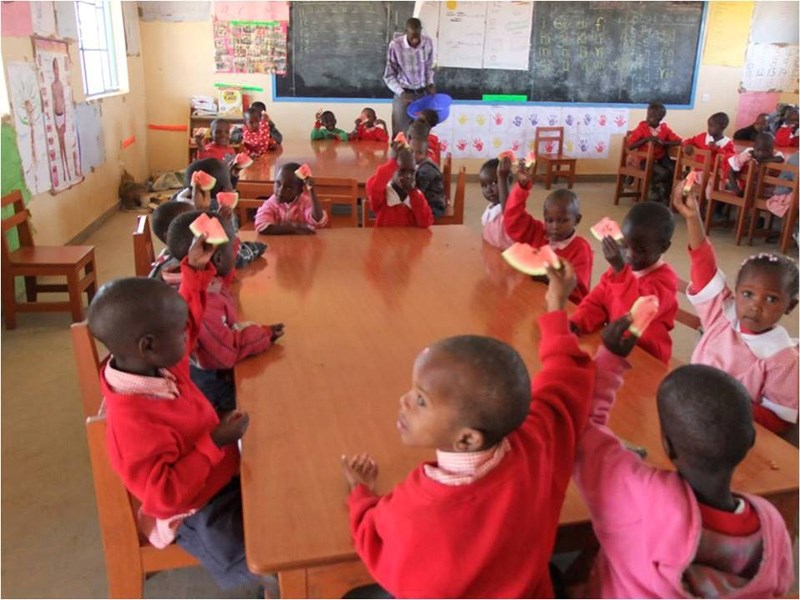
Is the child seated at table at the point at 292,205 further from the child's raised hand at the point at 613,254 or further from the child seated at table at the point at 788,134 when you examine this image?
the child seated at table at the point at 788,134

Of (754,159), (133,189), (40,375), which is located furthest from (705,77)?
(40,375)

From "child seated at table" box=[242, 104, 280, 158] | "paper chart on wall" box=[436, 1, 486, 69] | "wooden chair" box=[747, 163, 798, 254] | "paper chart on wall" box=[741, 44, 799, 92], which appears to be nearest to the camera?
"child seated at table" box=[242, 104, 280, 158]

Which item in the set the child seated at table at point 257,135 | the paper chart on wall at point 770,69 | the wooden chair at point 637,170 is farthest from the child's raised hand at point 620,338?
the paper chart on wall at point 770,69

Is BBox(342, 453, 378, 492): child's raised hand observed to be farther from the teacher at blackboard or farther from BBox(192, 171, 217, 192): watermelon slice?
the teacher at blackboard

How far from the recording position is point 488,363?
972 millimetres

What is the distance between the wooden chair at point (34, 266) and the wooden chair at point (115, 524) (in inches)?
86.4

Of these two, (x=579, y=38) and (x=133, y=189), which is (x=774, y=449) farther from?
(x=579, y=38)

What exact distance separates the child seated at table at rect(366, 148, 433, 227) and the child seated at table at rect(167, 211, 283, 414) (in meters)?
1.25

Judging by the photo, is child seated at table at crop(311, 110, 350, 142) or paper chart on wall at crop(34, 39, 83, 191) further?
child seated at table at crop(311, 110, 350, 142)

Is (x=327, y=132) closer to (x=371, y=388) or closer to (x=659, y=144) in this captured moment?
(x=659, y=144)

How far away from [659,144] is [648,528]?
6.49 meters

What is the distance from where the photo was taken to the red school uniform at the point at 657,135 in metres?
6.89

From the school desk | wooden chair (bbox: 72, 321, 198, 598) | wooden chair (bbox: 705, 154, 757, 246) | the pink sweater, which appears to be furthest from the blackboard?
the pink sweater

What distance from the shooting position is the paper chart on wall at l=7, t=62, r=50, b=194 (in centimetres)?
400
